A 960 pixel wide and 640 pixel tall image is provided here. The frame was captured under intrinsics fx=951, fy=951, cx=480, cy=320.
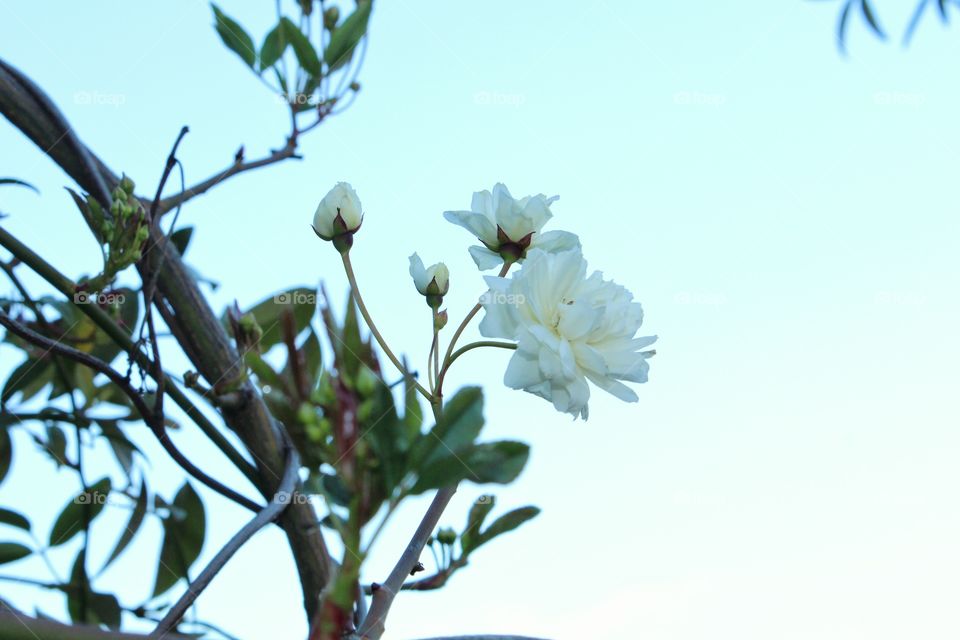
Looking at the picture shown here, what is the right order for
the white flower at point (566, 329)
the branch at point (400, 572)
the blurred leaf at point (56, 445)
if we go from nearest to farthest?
the branch at point (400, 572) < the white flower at point (566, 329) < the blurred leaf at point (56, 445)

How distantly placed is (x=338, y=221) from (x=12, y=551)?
836 millimetres

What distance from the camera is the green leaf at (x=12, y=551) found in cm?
127

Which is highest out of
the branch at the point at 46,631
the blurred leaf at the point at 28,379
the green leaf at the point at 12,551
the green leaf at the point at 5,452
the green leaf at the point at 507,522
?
the blurred leaf at the point at 28,379

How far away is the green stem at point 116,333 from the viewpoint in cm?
95

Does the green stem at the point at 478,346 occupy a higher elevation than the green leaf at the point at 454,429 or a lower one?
higher

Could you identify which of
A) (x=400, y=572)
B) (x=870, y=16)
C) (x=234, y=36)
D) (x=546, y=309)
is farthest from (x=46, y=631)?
(x=870, y=16)

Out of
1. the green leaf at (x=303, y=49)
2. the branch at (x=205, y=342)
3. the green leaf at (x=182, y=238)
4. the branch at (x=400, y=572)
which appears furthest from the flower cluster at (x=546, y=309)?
the green leaf at (x=303, y=49)

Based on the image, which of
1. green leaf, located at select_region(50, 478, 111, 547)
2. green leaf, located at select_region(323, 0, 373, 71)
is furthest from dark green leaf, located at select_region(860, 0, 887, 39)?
green leaf, located at select_region(50, 478, 111, 547)

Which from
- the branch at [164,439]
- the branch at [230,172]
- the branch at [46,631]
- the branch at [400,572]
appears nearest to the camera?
the branch at [46,631]

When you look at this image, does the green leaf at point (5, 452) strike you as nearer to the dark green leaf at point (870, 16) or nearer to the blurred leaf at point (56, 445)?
the blurred leaf at point (56, 445)

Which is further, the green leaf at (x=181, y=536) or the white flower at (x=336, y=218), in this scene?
the green leaf at (x=181, y=536)

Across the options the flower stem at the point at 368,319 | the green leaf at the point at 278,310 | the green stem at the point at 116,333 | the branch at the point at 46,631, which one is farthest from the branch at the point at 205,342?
the branch at the point at 46,631

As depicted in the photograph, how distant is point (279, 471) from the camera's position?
942 mm

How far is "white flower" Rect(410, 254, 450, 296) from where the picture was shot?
27.8 inches
